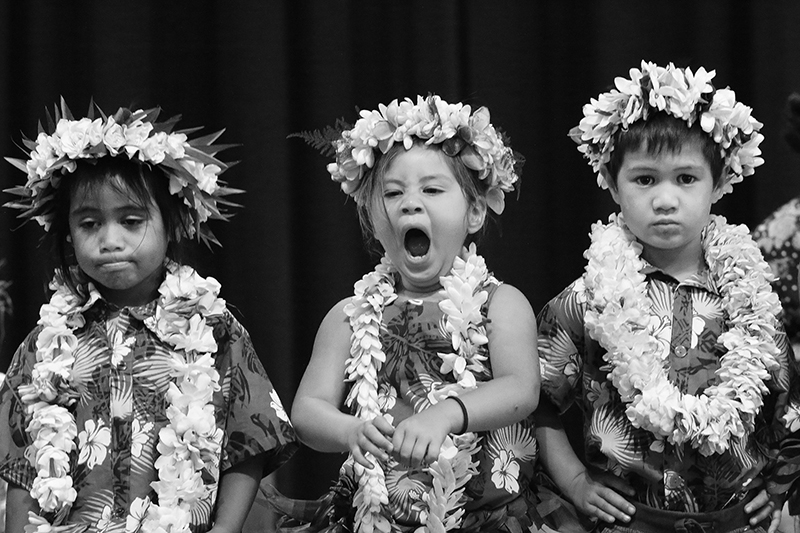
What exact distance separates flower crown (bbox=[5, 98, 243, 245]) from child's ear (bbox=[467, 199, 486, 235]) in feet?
1.60

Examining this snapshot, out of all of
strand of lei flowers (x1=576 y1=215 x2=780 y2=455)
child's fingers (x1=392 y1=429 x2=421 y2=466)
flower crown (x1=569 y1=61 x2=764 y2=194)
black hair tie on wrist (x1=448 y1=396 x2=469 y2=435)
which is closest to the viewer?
child's fingers (x1=392 y1=429 x2=421 y2=466)

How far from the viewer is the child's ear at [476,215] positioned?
2184mm

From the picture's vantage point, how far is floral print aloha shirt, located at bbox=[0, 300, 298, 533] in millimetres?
2047

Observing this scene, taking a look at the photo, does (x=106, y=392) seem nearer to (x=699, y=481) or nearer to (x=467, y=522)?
(x=467, y=522)

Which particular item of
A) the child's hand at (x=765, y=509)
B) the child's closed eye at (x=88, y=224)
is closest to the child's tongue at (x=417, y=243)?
the child's closed eye at (x=88, y=224)

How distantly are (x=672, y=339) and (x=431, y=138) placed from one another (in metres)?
0.60

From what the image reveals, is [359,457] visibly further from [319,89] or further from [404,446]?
[319,89]

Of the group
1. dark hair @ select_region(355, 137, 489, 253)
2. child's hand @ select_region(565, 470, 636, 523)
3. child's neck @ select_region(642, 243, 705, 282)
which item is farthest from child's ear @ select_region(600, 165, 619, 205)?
child's hand @ select_region(565, 470, 636, 523)

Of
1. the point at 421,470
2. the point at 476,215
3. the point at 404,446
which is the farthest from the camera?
the point at 476,215

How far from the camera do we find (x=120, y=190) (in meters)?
2.10

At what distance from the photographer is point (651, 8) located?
2.89 meters

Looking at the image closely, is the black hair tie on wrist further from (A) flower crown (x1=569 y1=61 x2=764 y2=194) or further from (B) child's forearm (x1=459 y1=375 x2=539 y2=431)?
(A) flower crown (x1=569 y1=61 x2=764 y2=194)

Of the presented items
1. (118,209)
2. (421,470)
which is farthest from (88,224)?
(421,470)

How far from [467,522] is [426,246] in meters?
0.52
